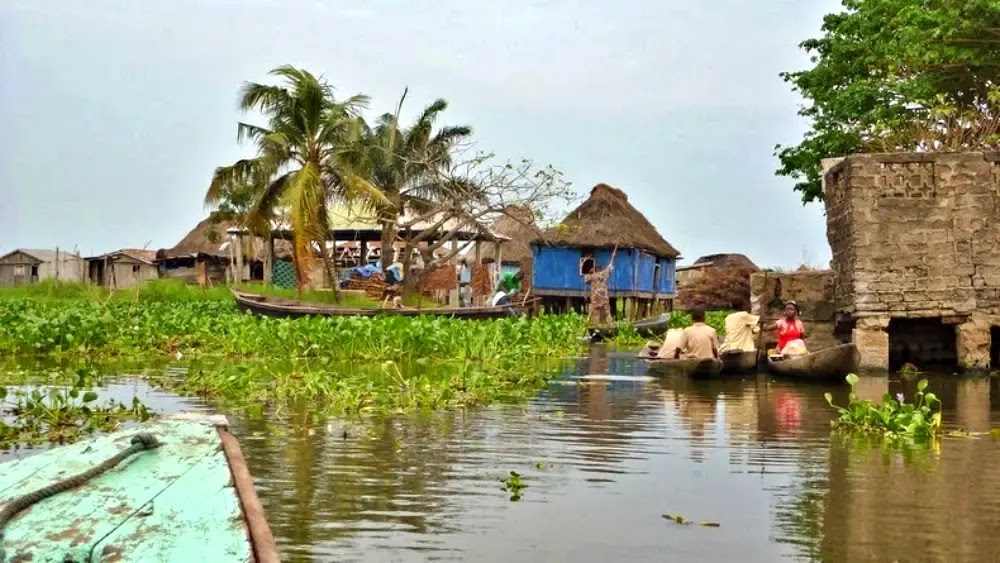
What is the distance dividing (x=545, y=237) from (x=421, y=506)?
2603 centimetres

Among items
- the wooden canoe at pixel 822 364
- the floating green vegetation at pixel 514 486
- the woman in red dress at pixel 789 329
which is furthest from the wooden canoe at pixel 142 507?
the woman in red dress at pixel 789 329

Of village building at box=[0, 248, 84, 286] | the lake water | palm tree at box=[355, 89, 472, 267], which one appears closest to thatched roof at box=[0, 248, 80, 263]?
village building at box=[0, 248, 84, 286]

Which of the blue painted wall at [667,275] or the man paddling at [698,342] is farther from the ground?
the blue painted wall at [667,275]

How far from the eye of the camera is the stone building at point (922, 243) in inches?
580

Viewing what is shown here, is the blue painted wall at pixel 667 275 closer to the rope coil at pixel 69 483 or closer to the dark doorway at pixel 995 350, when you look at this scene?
the dark doorway at pixel 995 350

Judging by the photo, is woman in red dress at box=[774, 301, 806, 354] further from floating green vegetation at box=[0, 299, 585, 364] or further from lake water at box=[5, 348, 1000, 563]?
lake water at box=[5, 348, 1000, 563]

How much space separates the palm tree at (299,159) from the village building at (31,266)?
21.5m

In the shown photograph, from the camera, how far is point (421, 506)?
549 centimetres

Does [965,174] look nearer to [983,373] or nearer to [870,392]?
[983,373]

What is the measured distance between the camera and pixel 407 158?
98.4 ft

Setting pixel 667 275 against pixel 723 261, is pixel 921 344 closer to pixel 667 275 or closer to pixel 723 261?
pixel 667 275

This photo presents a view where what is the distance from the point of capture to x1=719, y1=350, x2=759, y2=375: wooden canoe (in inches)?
553

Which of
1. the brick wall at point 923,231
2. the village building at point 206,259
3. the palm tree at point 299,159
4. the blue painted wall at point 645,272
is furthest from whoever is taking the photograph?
the village building at point 206,259

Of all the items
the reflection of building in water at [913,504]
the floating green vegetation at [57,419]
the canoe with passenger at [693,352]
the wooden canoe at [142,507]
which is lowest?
the reflection of building in water at [913,504]
